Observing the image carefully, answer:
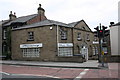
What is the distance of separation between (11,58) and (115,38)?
54.7 ft

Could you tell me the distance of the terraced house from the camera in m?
21.6

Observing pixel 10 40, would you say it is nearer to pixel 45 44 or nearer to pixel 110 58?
pixel 45 44

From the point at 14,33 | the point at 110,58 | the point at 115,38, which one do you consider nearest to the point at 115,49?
the point at 115,38

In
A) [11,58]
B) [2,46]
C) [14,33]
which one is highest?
[14,33]

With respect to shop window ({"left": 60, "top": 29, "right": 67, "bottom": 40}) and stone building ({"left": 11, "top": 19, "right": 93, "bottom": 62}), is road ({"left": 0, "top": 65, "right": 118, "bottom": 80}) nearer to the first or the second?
stone building ({"left": 11, "top": 19, "right": 93, "bottom": 62})

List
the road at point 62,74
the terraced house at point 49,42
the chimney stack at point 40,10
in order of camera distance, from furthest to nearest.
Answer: the chimney stack at point 40,10 → the terraced house at point 49,42 → the road at point 62,74

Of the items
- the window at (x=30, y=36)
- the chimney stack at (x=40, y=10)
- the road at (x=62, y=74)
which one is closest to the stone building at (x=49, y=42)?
the window at (x=30, y=36)

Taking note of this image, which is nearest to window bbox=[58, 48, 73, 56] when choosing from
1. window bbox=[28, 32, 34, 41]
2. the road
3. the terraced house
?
the terraced house

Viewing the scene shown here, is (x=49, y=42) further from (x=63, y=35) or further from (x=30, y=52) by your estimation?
(x=30, y=52)

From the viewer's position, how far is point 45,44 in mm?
22328

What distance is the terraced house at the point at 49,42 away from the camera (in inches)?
851

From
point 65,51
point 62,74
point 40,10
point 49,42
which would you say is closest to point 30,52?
point 49,42

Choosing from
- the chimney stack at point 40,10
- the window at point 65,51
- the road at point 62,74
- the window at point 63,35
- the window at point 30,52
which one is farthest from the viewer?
the chimney stack at point 40,10

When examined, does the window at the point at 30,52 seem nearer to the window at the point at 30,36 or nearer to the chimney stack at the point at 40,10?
the window at the point at 30,36
